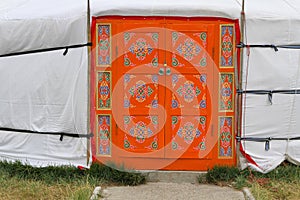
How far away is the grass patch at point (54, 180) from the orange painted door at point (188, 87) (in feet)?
1.72

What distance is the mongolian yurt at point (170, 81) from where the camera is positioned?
17.5ft

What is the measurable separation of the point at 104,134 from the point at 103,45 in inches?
33.5

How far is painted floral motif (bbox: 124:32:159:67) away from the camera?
538 centimetres

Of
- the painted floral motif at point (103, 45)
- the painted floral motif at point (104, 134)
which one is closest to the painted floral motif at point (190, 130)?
the painted floral motif at point (104, 134)

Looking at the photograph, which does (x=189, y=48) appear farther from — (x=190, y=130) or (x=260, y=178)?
(x=260, y=178)

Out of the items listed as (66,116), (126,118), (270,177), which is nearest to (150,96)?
(126,118)

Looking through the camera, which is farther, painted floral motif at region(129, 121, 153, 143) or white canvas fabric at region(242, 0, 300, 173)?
painted floral motif at region(129, 121, 153, 143)

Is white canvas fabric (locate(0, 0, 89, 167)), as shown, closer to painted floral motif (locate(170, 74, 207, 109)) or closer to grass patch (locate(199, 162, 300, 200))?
painted floral motif (locate(170, 74, 207, 109))

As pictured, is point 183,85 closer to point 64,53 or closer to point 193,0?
point 193,0

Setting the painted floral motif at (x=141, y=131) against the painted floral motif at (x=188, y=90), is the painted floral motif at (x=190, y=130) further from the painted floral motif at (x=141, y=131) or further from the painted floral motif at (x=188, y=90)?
the painted floral motif at (x=141, y=131)

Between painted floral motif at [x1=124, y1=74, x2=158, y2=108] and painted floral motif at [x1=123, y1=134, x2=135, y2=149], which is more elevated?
painted floral motif at [x1=124, y1=74, x2=158, y2=108]

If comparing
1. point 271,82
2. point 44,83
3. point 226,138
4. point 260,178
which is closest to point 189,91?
point 226,138

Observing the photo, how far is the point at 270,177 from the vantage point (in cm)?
532

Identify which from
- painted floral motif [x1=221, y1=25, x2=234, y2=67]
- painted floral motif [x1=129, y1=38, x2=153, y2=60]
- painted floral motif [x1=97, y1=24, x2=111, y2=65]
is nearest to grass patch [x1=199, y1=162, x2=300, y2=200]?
painted floral motif [x1=221, y1=25, x2=234, y2=67]
